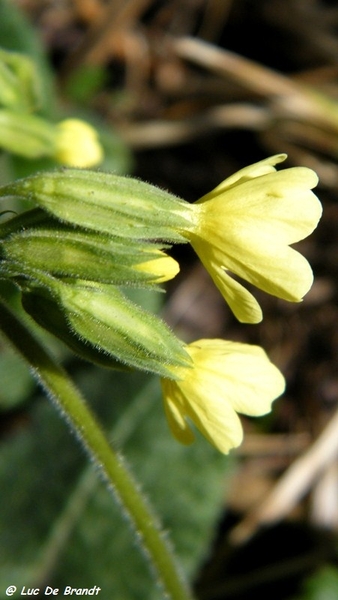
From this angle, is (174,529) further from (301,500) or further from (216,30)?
(216,30)

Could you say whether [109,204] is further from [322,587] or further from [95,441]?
[322,587]

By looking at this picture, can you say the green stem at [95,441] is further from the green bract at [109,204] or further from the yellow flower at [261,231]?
the yellow flower at [261,231]

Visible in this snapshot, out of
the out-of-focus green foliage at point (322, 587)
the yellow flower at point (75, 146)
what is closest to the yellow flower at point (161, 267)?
the yellow flower at point (75, 146)

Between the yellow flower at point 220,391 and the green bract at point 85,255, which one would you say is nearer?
the green bract at point 85,255

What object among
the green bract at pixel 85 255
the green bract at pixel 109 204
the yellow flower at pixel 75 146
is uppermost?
the green bract at pixel 109 204

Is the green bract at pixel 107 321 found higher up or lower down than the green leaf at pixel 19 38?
higher up

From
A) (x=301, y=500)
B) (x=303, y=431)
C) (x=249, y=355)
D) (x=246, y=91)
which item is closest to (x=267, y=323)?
(x=303, y=431)

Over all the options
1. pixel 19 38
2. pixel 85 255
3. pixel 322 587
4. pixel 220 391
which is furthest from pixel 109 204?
pixel 19 38

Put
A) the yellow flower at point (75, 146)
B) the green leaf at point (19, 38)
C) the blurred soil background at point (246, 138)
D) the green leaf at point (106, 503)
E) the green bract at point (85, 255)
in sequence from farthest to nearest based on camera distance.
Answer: the green leaf at point (19, 38)
the blurred soil background at point (246, 138)
the green leaf at point (106, 503)
the yellow flower at point (75, 146)
the green bract at point (85, 255)
